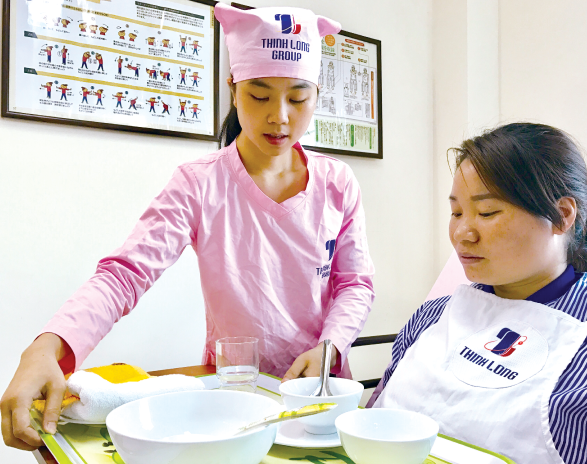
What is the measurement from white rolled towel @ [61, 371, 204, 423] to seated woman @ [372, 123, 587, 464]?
0.46m

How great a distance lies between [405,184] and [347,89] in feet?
1.90

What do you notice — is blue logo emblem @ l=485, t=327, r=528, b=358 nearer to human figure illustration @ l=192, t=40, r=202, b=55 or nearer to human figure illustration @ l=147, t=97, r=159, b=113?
human figure illustration @ l=147, t=97, r=159, b=113

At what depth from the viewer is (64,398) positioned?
757mm

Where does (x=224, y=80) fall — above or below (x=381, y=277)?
above

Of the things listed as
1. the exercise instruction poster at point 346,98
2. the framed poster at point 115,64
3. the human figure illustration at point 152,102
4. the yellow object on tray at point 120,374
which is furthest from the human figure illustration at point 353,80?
the yellow object on tray at point 120,374

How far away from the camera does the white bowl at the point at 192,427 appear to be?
0.51m

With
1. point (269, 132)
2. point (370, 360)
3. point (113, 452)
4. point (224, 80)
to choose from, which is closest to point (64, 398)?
point (113, 452)

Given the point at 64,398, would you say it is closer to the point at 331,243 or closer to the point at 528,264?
the point at 331,243

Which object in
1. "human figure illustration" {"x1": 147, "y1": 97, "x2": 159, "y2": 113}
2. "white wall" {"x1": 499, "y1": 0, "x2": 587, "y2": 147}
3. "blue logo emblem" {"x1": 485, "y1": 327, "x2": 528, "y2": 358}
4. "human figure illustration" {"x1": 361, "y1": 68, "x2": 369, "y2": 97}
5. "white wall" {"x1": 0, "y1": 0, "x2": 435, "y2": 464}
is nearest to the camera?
"blue logo emblem" {"x1": 485, "y1": 327, "x2": 528, "y2": 358}

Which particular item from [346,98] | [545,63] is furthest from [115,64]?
[545,63]

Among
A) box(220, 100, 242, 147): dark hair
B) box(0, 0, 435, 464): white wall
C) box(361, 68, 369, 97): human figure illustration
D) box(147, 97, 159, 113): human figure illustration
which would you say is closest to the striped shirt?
box(220, 100, 242, 147): dark hair

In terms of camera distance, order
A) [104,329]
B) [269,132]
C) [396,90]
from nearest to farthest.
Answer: [104,329], [269,132], [396,90]

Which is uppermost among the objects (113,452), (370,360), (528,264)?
(528,264)

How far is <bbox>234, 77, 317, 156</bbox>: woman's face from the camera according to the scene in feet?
3.83
